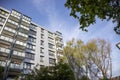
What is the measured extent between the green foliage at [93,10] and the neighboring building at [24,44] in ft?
75.2

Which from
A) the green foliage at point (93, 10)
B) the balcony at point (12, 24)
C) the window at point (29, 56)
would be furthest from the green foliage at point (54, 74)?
the balcony at point (12, 24)

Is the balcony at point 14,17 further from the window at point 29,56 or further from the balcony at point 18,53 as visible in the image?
the balcony at point 18,53

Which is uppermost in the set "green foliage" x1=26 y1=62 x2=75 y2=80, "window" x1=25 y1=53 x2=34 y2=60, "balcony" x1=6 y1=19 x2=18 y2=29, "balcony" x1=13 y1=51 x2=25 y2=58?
"balcony" x1=6 y1=19 x2=18 y2=29

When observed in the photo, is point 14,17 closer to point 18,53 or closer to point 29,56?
point 18,53

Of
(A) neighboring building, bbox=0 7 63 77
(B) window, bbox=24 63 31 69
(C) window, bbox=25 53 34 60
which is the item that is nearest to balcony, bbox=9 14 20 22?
(A) neighboring building, bbox=0 7 63 77

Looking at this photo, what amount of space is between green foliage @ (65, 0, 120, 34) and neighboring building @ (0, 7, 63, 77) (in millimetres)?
22911

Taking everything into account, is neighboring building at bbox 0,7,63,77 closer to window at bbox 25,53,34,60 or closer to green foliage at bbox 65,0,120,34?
window at bbox 25,53,34,60

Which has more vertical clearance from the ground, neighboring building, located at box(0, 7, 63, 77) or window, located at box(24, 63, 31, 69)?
neighboring building, located at box(0, 7, 63, 77)

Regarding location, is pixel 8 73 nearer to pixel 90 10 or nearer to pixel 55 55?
pixel 55 55

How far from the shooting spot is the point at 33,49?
35.5 m

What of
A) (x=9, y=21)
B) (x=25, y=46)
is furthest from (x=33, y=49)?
(x=9, y=21)

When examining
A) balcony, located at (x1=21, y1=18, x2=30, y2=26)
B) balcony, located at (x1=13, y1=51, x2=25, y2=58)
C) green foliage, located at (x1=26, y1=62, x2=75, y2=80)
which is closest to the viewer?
green foliage, located at (x1=26, y1=62, x2=75, y2=80)

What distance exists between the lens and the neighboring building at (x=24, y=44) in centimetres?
2934

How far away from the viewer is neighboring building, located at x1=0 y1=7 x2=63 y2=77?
2934 cm
